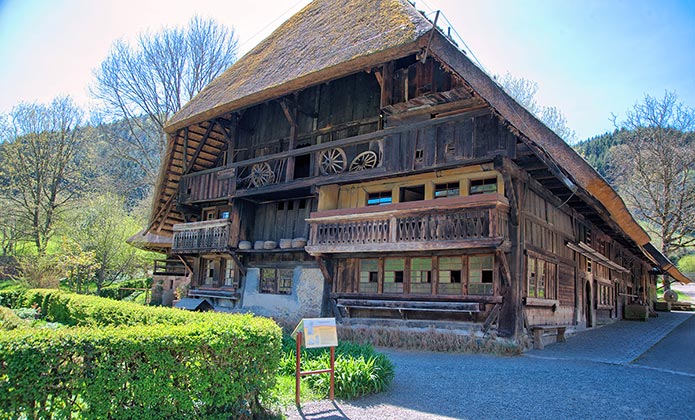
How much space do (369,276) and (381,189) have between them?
8.75 feet

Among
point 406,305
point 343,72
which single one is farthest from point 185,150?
point 406,305

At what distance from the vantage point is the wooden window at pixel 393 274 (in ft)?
46.2

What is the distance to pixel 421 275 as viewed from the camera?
44.8 ft

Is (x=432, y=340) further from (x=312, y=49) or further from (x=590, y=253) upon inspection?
(x=312, y=49)

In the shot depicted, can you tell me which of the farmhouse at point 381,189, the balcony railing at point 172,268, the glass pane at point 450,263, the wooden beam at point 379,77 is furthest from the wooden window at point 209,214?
the glass pane at point 450,263

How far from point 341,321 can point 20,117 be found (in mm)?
30070

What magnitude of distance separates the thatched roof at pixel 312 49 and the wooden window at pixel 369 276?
18.2 ft

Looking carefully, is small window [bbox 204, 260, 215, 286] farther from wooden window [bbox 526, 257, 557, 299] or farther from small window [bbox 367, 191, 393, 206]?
wooden window [bbox 526, 257, 557, 299]

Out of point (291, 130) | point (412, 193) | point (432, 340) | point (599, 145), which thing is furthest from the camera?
point (599, 145)

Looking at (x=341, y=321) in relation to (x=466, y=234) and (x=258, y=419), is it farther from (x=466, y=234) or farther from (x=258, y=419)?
(x=258, y=419)

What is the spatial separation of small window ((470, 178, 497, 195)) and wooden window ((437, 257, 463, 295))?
189 centimetres

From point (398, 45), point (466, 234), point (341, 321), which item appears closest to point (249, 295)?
point (341, 321)

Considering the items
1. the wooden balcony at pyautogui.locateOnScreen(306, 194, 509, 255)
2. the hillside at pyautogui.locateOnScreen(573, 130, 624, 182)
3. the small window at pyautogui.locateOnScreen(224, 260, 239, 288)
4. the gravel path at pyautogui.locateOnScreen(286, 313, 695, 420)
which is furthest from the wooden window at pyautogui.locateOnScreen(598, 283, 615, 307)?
the hillside at pyautogui.locateOnScreen(573, 130, 624, 182)

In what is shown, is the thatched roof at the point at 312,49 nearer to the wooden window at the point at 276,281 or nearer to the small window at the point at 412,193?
the small window at the point at 412,193
